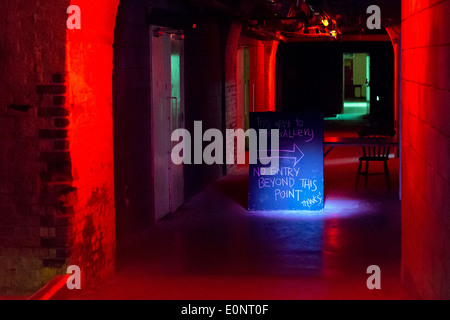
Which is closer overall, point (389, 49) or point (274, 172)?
point (274, 172)

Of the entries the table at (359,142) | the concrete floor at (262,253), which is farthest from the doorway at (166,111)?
the table at (359,142)

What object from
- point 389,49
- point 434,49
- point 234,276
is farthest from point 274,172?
point 389,49

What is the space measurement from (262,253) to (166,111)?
2.99m

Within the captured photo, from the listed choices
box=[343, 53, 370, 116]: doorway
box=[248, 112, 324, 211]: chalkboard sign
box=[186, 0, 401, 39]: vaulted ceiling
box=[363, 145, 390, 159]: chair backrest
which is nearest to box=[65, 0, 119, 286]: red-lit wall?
box=[248, 112, 324, 211]: chalkboard sign

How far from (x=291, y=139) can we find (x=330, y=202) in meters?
1.27

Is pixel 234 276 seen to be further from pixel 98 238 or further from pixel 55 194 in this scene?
pixel 55 194

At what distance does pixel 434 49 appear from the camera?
173 inches

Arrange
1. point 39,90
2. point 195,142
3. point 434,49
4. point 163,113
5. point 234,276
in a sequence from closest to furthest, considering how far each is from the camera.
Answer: point 434,49 → point 39,90 → point 234,276 → point 163,113 → point 195,142

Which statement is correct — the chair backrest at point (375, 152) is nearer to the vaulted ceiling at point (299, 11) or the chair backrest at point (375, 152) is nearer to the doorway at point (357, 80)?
the vaulted ceiling at point (299, 11)

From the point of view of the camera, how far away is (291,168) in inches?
408

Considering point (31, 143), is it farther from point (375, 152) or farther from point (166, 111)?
point (375, 152)

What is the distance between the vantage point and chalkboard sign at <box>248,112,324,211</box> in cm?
1027

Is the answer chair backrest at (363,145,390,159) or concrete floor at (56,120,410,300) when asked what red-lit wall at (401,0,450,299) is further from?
chair backrest at (363,145,390,159)

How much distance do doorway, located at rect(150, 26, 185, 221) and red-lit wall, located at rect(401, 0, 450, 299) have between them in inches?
157
